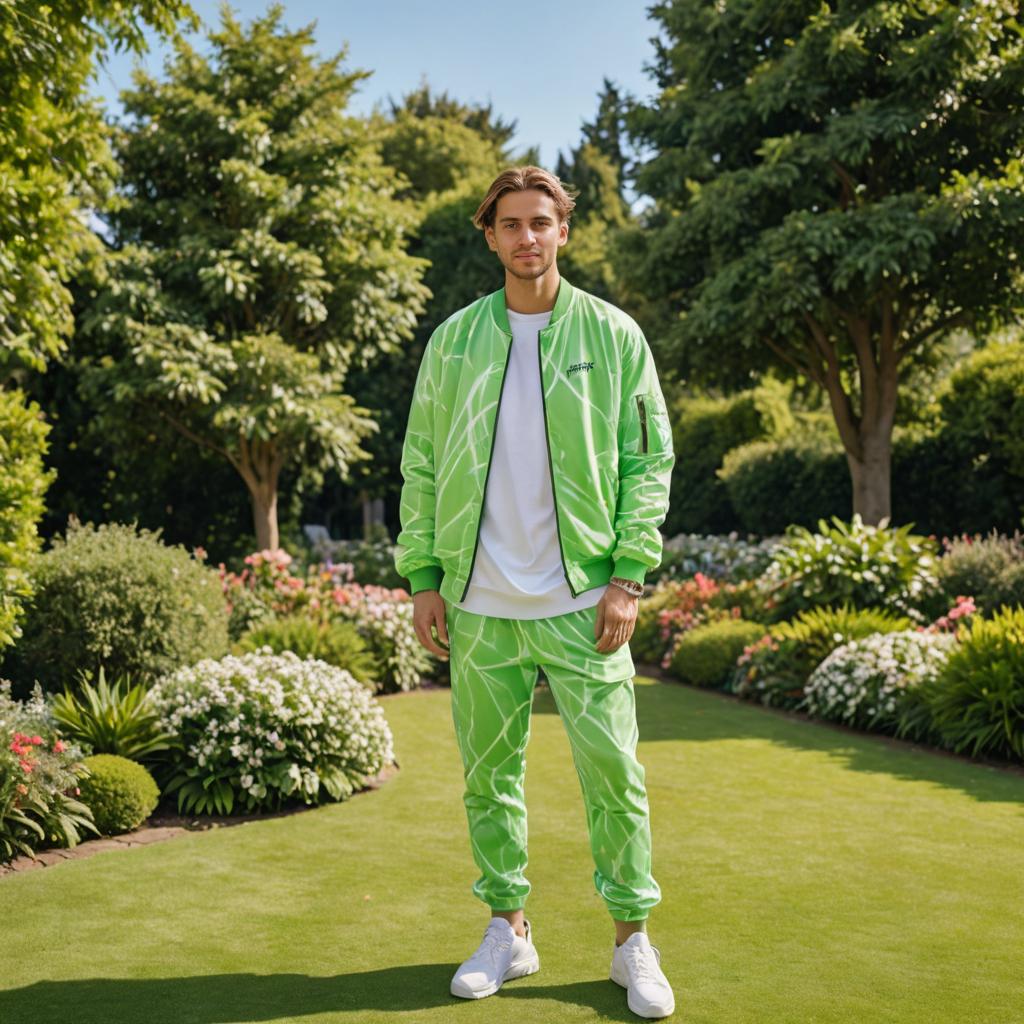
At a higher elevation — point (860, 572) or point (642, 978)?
point (860, 572)

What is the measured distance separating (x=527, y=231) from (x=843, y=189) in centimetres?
1159

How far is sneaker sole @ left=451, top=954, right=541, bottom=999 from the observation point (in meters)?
3.06

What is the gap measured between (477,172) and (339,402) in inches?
559

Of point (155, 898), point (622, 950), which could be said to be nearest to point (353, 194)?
point (155, 898)

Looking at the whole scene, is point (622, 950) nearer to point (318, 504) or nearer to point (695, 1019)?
point (695, 1019)

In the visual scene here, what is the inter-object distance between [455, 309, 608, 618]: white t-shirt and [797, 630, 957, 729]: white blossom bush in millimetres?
4919

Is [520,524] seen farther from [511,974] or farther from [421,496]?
[511,974]

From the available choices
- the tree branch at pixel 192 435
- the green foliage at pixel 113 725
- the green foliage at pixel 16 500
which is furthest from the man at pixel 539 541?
the tree branch at pixel 192 435

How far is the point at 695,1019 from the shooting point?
290 centimetres

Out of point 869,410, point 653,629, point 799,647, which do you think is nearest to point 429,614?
point 799,647

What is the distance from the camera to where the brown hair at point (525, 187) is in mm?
3010

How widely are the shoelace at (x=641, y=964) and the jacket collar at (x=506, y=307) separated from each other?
5.46 feet

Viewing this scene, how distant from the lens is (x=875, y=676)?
7594 millimetres

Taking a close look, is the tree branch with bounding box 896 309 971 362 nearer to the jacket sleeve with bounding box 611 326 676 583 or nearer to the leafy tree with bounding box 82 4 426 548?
the leafy tree with bounding box 82 4 426 548
